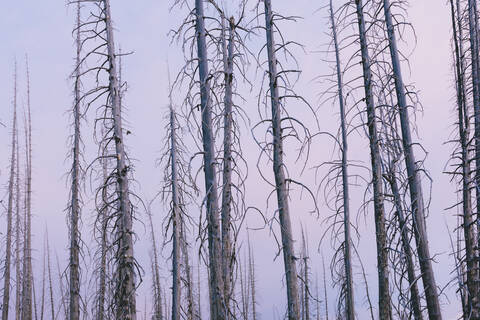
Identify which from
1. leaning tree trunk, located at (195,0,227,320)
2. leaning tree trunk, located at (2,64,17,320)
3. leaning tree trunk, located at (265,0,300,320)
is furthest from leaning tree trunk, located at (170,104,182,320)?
leaning tree trunk, located at (2,64,17,320)

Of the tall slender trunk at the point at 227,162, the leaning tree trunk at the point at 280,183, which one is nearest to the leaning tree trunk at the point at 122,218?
the tall slender trunk at the point at 227,162

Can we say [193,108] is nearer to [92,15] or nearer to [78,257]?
[92,15]

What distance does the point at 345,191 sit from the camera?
13.7 meters

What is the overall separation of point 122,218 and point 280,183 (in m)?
4.33

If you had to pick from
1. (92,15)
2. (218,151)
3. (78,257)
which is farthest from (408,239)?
(78,257)

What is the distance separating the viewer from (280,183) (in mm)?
7688

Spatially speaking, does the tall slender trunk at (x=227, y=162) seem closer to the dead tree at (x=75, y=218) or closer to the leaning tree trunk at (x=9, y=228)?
the dead tree at (x=75, y=218)

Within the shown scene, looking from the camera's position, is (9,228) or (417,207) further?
(9,228)

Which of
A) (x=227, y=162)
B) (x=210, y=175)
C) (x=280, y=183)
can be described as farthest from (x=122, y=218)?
(x=280, y=183)

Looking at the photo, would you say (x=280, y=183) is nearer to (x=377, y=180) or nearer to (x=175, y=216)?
(x=377, y=180)

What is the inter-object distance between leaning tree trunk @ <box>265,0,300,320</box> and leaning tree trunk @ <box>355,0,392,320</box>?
3.08 meters

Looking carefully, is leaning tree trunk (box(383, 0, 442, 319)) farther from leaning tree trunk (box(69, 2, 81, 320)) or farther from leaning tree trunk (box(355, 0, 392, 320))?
leaning tree trunk (box(69, 2, 81, 320))

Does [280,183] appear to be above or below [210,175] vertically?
below

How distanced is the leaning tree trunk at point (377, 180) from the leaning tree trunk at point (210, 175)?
A: 389cm
